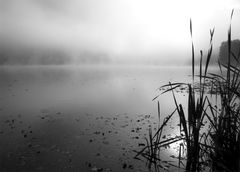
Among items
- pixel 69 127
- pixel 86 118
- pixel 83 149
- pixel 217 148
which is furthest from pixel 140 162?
pixel 86 118

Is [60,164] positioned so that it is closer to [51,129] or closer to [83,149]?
[83,149]

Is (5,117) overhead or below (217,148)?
below

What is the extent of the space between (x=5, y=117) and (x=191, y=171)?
1747cm

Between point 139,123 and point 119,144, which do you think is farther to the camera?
point 139,123

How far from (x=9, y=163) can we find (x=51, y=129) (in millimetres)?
5038

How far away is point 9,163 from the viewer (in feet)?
27.1

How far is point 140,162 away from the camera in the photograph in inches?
333

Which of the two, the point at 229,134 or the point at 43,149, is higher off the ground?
the point at 229,134

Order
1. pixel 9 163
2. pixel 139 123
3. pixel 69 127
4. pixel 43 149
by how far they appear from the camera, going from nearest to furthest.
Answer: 1. pixel 9 163
2. pixel 43 149
3. pixel 69 127
4. pixel 139 123

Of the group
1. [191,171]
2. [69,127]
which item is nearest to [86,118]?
[69,127]

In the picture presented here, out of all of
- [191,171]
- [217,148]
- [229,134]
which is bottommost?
[191,171]

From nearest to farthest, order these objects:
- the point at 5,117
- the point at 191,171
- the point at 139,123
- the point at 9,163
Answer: the point at 191,171, the point at 9,163, the point at 139,123, the point at 5,117

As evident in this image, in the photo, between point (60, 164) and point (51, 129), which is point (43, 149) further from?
point (51, 129)

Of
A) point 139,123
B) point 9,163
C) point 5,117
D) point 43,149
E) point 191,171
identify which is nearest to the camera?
point 191,171
